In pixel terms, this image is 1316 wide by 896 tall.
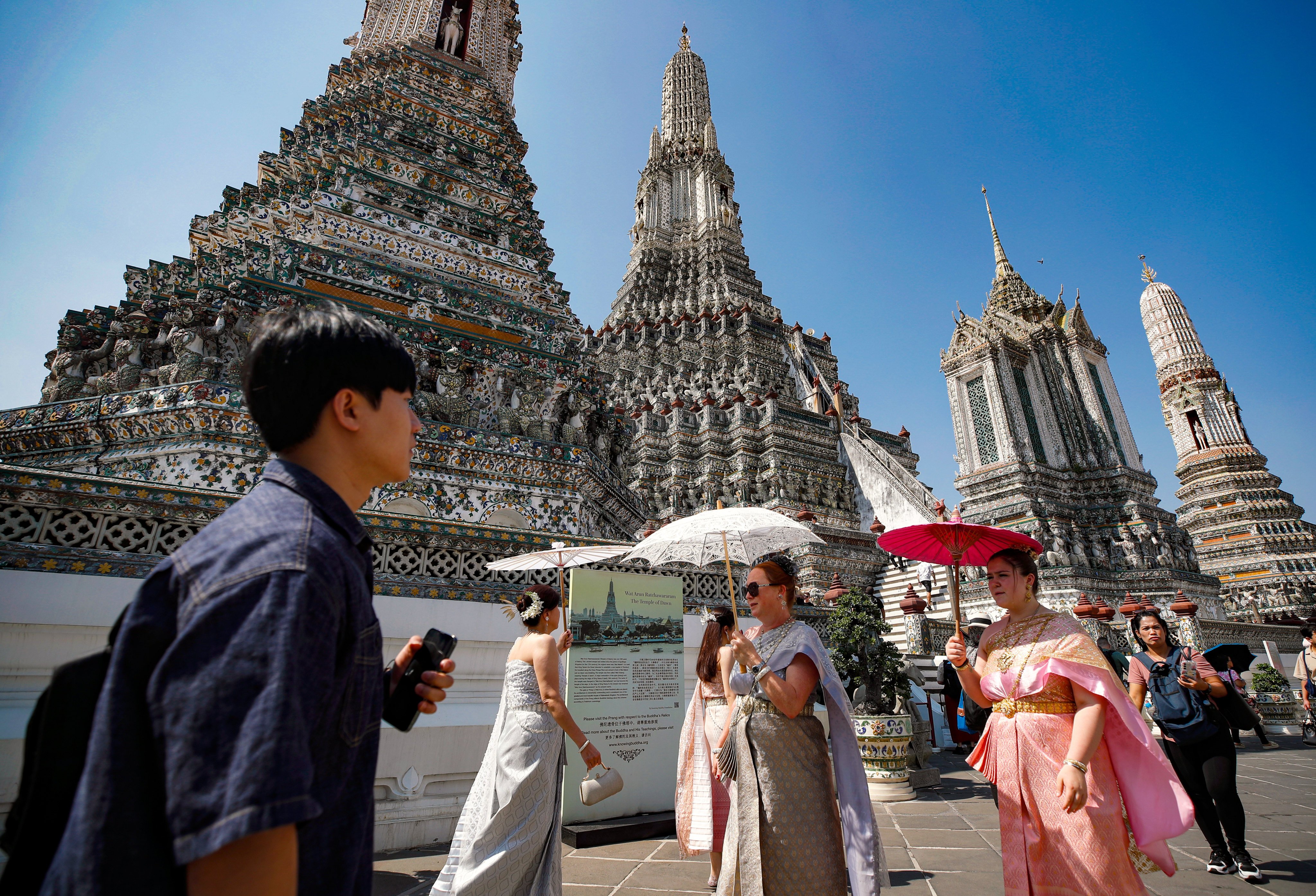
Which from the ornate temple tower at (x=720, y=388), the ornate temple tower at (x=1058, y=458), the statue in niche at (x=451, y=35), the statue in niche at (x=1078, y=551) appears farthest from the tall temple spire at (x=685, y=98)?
the statue in niche at (x=1078, y=551)

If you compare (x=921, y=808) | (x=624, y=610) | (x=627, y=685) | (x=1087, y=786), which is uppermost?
(x=624, y=610)

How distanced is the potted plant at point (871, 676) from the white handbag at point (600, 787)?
10.9 ft

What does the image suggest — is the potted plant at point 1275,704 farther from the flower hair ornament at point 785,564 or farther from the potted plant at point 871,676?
the flower hair ornament at point 785,564

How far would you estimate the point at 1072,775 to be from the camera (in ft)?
7.87

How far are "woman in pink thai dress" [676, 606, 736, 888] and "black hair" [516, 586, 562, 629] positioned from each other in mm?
1027

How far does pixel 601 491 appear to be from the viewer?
7699 millimetres

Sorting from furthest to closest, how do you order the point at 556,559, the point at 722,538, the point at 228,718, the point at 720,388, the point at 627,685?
1. the point at 720,388
2. the point at 627,685
3. the point at 556,559
4. the point at 722,538
5. the point at 228,718

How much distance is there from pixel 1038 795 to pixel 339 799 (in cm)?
278

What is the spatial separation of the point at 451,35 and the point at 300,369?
16.5m

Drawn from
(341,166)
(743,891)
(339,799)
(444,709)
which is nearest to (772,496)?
(341,166)

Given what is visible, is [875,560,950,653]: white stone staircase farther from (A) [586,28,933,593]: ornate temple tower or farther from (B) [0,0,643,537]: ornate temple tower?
(B) [0,0,643,537]: ornate temple tower

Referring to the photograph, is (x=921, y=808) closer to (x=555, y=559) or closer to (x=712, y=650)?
(x=712, y=650)

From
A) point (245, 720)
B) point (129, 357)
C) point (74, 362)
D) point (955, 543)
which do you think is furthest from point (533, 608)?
point (74, 362)

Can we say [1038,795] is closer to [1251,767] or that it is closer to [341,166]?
[1251,767]
